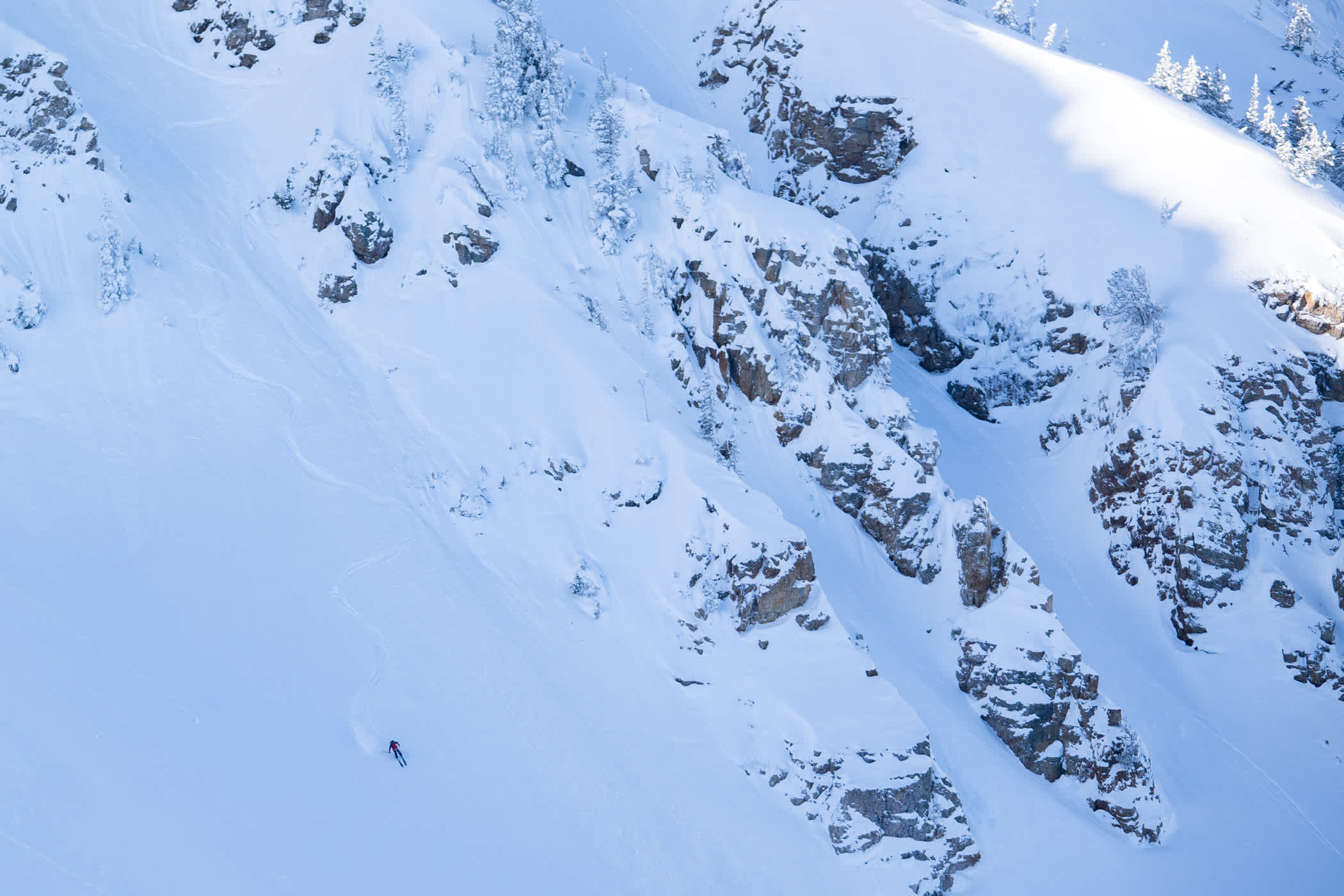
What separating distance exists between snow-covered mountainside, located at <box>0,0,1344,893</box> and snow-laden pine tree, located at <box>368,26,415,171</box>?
0.70ft

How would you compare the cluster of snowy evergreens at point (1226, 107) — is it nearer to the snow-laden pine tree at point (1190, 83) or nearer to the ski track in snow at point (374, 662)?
the snow-laden pine tree at point (1190, 83)

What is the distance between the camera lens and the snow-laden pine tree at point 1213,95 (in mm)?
61562

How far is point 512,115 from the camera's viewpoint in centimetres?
4294

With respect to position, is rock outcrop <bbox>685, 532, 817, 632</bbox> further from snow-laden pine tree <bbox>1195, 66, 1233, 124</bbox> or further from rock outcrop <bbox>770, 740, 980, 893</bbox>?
snow-laden pine tree <bbox>1195, 66, 1233, 124</bbox>

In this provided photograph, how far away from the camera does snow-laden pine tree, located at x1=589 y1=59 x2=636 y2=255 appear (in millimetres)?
41406

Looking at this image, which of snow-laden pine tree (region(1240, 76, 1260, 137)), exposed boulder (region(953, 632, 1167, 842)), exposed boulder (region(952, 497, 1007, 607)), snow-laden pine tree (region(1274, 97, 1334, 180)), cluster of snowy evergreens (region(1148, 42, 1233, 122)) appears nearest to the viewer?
exposed boulder (region(953, 632, 1167, 842))

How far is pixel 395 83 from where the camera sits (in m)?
44.1

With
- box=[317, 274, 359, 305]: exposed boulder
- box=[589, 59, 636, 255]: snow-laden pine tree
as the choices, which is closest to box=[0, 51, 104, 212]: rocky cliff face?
box=[317, 274, 359, 305]: exposed boulder

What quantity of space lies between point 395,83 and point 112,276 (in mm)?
13987

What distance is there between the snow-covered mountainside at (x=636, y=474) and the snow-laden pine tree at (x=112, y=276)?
0.75ft

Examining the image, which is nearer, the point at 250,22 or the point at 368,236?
the point at 368,236

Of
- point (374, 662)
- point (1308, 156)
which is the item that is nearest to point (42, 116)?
point (374, 662)

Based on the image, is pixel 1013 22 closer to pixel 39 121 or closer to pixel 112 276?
pixel 39 121

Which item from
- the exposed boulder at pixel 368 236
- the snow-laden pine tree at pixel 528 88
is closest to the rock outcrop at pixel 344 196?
the exposed boulder at pixel 368 236
